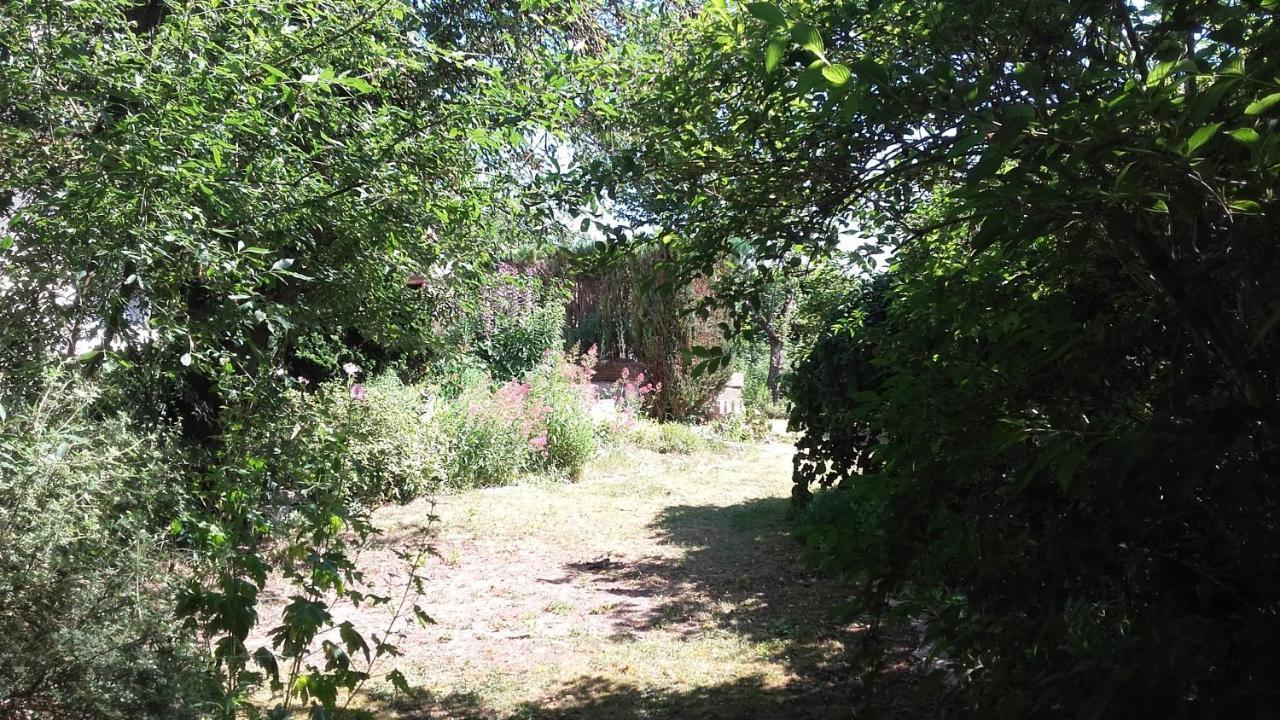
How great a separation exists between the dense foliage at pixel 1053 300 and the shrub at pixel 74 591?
2.19 meters

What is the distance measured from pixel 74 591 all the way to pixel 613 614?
3.40 m

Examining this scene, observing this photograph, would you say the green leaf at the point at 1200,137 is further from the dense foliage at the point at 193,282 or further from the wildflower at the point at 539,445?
the wildflower at the point at 539,445

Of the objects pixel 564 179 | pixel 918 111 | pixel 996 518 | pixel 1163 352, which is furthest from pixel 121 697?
pixel 1163 352

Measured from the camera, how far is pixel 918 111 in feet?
5.65

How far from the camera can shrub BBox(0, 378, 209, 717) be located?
8.96 ft

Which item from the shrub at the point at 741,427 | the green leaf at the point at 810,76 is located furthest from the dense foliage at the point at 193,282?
the shrub at the point at 741,427

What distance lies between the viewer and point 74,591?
114 inches

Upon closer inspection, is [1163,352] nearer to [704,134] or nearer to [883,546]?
[883,546]

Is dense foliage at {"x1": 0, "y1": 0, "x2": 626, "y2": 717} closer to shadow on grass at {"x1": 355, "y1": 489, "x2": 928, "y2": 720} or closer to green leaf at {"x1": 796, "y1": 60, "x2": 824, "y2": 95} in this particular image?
shadow on grass at {"x1": 355, "y1": 489, "x2": 928, "y2": 720}

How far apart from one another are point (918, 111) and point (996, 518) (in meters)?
0.91

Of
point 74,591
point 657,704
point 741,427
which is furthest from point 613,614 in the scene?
point 741,427

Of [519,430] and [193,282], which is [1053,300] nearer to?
[193,282]

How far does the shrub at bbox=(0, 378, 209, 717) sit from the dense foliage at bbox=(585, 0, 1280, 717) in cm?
219

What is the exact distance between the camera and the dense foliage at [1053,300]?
1396mm
